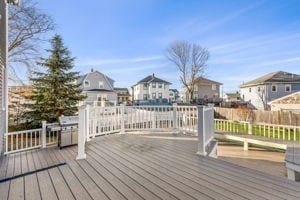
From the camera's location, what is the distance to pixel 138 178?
10.7 ft

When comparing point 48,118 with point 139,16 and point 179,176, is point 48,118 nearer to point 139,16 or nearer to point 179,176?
point 139,16

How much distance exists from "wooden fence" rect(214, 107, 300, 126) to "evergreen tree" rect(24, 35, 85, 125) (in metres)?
12.6

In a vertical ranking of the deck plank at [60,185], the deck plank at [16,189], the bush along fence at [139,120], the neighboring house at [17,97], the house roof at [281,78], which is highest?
the house roof at [281,78]

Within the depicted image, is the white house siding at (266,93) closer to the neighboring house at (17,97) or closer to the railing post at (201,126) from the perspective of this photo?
the neighboring house at (17,97)

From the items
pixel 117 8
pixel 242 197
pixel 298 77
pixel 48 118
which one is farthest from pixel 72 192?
pixel 298 77

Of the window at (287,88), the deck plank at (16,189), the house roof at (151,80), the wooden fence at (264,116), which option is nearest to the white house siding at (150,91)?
the house roof at (151,80)

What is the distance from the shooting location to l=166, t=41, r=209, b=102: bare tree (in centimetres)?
2859

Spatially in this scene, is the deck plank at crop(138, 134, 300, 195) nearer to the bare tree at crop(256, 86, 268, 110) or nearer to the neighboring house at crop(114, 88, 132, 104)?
the bare tree at crop(256, 86, 268, 110)

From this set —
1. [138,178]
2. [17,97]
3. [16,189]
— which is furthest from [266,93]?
[16,189]

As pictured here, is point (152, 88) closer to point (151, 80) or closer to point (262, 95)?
point (151, 80)

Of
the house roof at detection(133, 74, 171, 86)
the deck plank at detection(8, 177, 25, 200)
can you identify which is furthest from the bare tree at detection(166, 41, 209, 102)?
the deck plank at detection(8, 177, 25, 200)

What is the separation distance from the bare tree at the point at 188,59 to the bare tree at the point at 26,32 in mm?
18230

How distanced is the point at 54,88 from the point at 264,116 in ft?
50.0

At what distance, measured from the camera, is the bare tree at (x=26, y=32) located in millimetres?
12638
